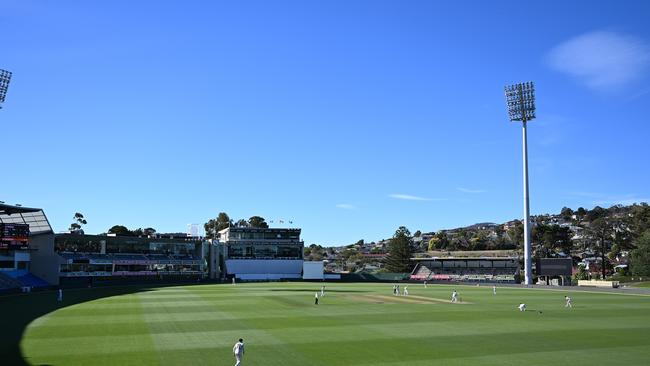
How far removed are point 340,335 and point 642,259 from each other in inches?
3324

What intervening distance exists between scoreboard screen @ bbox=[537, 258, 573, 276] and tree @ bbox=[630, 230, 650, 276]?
14.1 meters

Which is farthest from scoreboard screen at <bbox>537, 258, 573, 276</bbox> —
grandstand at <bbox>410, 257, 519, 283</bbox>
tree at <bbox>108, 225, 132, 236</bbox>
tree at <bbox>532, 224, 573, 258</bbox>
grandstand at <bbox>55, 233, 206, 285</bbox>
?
tree at <bbox>108, 225, 132, 236</bbox>

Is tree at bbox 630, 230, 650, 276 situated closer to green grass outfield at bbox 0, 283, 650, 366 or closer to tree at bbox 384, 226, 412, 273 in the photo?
green grass outfield at bbox 0, 283, 650, 366

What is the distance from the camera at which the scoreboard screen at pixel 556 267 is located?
295ft

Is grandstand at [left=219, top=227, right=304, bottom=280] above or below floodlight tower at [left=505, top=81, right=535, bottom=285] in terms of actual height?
below

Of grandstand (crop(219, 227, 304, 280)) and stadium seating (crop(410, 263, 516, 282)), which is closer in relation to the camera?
grandstand (crop(219, 227, 304, 280))

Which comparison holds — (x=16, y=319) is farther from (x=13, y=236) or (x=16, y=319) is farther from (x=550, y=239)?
(x=550, y=239)

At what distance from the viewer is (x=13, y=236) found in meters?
61.8

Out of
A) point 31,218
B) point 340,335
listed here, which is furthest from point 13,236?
point 340,335

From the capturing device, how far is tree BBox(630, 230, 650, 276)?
305ft

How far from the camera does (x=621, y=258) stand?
167 metres

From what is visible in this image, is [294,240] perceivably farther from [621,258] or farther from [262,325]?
[621,258]

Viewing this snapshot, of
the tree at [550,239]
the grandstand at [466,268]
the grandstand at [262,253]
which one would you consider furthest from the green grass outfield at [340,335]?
the tree at [550,239]

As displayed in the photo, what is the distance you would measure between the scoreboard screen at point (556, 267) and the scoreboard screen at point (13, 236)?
78.8 meters
